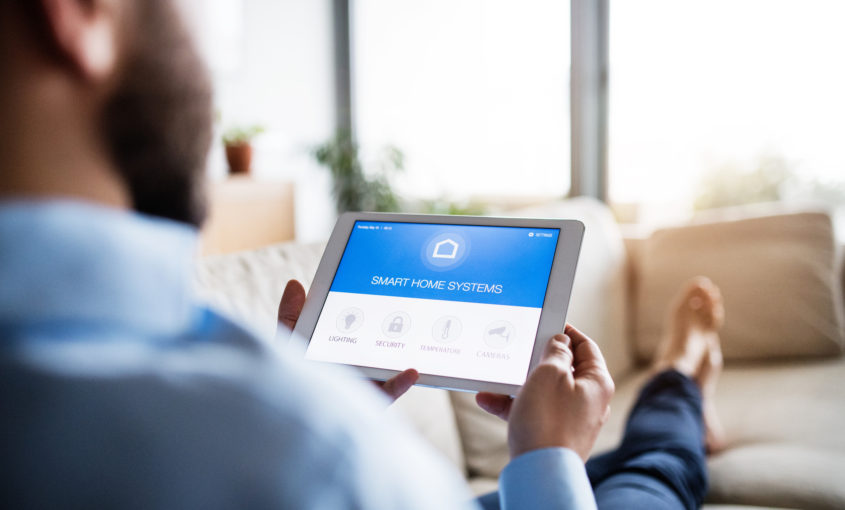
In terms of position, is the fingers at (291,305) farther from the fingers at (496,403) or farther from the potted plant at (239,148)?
the potted plant at (239,148)

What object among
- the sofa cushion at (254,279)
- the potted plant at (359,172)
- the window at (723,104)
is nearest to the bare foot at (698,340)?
the sofa cushion at (254,279)

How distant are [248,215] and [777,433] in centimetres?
229

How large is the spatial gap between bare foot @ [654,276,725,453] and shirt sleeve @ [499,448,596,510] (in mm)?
1156

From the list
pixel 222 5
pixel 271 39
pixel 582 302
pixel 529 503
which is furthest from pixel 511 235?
pixel 271 39

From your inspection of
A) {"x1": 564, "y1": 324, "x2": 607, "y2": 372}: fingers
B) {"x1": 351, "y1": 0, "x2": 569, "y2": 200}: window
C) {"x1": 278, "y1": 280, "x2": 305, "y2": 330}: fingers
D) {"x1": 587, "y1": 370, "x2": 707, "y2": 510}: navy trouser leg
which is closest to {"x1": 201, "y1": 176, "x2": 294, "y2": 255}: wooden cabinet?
{"x1": 351, "y1": 0, "x2": 569, "y2": 200}: window

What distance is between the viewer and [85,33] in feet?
1.13

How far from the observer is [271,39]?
4.05 meters

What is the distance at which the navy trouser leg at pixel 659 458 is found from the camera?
1.12 metres

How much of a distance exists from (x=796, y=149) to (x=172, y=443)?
128 inches

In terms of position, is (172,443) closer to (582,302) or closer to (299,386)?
(299,386)

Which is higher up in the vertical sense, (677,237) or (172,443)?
(172,443)

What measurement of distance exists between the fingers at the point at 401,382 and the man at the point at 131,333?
35cm

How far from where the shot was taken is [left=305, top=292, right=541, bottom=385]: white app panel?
0.75 m

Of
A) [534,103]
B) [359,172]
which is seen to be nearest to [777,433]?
[534,103]
